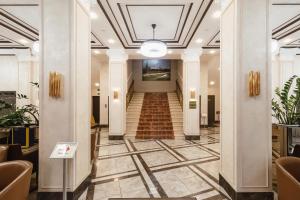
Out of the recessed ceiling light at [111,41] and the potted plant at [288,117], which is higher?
the recessed ceiling light at [111,41]

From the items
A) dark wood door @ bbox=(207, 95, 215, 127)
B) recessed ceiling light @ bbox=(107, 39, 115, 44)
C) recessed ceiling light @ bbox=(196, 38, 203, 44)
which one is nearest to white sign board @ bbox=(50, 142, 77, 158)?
recessed ceiling light @ bbox=(107, 39, 115, 44)

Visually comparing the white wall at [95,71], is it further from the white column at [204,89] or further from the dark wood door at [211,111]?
the dark wood door at [211,111]

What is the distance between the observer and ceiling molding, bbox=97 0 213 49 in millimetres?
4871

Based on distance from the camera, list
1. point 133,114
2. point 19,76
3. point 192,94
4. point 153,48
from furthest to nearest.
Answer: point 133,114
point 19,76
point 192,94
point 153,48

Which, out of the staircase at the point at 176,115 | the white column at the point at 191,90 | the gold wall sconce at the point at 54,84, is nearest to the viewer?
the gold wall sconce at the point at 54,84

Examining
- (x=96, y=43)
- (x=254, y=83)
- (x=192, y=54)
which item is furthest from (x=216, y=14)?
(x=96, y=43)

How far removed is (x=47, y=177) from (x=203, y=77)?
10387mm

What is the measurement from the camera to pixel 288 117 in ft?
13.8

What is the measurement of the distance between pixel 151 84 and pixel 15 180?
561 inches

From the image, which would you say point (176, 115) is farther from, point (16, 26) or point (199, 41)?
point (16, 26)

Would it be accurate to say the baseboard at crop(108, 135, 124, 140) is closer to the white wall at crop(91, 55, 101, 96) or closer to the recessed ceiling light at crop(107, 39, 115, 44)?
the recessed ceiling light at crop(107, 39, 115, 44)

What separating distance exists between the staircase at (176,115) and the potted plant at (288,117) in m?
5.41

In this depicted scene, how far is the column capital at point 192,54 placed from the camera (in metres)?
8.76

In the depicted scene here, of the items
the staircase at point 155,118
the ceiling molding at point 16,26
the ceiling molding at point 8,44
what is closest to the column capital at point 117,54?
the ceiling molding at point 16,26
